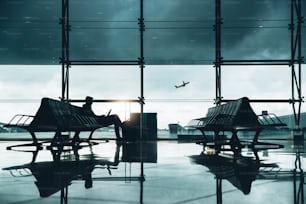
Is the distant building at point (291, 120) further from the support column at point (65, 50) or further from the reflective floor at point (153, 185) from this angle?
the reflective floor at point (153, 185)

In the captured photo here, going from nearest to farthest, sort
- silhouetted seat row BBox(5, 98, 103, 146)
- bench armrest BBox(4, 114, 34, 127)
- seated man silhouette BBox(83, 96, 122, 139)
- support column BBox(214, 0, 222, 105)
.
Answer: silhouetted seat row BBox(5, 98, 103, 146) < bench armrest BBox(4, 114, 34, 127) < seated man silhouette BBox(83, 96, 122, 139) < support column BBox(214, 0, 222, 105)

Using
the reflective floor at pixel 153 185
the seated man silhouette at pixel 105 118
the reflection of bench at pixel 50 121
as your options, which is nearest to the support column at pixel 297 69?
the seated man silhouette at pixel 105 118

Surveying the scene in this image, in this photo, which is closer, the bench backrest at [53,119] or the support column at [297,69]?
the bench backrest at [53,119]

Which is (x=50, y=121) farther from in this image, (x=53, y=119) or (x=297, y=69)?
(x=297, y=69)

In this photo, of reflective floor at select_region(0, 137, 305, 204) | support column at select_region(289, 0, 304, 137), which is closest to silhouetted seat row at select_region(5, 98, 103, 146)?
reflective floor at select_region(0, 137, 305, 204)

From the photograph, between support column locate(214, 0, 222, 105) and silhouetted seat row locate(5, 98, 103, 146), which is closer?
silhouetted seat row locate(5, 98, 103, 146)

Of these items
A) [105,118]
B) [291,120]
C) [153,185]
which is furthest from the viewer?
[291,120]

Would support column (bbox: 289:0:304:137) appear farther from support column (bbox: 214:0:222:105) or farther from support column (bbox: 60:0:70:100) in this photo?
support column (bbox: 60:0:70:100)

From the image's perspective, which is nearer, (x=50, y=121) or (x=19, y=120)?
(x=50, y=121)

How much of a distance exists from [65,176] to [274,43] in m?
5.47

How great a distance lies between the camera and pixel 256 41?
20.8 ft

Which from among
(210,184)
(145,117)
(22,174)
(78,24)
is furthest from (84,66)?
(210,184)

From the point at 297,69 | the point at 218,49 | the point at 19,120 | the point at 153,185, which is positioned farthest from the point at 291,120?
the point at 153,185

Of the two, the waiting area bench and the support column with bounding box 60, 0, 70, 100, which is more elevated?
the support column with bounding box 60, 0, 70, 100
